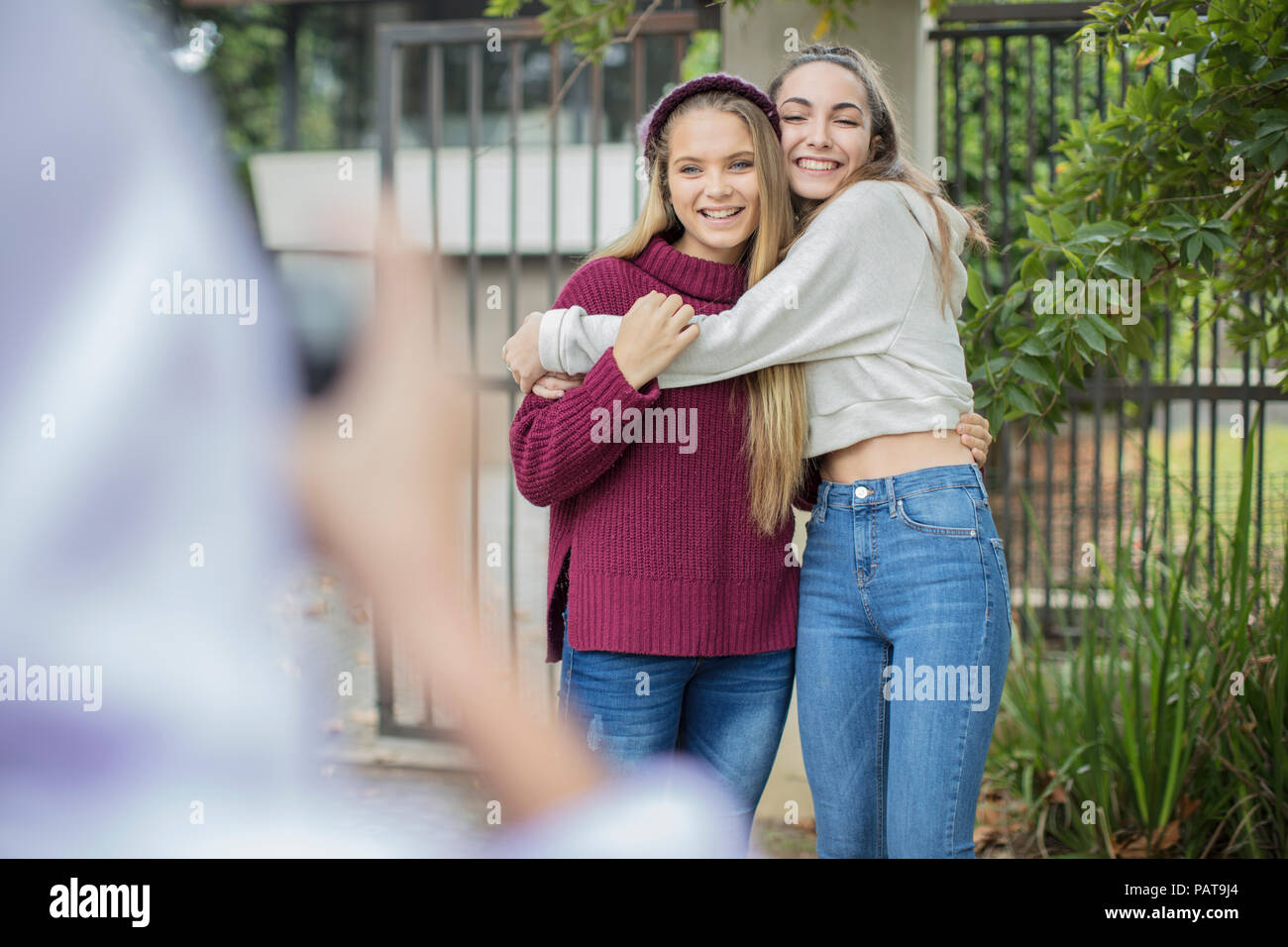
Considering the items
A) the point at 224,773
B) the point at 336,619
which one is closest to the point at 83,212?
the point at 224,773

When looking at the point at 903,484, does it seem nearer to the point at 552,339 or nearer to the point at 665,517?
the point at 665,517

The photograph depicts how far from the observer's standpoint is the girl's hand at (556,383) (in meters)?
1.76

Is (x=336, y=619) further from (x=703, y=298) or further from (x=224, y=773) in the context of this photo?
(x=703, y=298)

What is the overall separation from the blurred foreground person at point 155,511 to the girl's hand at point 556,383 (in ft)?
2.87

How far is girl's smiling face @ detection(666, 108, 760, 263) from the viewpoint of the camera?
176cm

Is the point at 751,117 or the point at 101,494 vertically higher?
the point at 751,117

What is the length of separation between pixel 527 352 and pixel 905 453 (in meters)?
0.63

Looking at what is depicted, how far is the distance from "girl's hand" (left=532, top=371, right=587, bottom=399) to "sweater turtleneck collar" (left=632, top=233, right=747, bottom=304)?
22cm

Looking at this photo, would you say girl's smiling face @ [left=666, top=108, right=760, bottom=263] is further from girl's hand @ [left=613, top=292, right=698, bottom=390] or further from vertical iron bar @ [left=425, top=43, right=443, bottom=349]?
vertical iron bar @ [left=425, top=43, right=443, bottom=349]

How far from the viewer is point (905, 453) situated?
174 cm

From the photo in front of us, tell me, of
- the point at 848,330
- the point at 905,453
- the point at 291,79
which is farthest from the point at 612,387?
the point at 291,79

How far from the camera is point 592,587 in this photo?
176 cm
